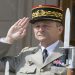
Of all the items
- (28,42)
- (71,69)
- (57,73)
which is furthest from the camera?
(28,42)

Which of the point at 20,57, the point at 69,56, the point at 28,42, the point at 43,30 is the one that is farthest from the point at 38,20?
the point at 28,42

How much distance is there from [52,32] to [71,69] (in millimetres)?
783

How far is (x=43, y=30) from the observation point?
3.14 meters

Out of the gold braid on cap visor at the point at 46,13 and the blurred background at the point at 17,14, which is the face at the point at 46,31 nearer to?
the gold braid on cap visor at the point at 46,13

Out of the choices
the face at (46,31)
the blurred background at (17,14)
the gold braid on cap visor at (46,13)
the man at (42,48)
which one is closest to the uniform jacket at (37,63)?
the man at (42,48)

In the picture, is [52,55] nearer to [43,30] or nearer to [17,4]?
[43,30]

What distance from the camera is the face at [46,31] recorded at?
3.14 meters

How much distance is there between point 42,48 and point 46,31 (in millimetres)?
174

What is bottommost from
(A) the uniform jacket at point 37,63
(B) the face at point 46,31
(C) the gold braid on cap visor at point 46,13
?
(A) the uniform jacket at point 37,63

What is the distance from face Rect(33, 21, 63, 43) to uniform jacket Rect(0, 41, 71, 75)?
0.10m

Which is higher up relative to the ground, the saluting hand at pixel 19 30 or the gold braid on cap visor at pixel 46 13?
the gold braid on cap visor at pixel 46 13

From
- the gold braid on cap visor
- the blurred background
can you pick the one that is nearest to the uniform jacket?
the gold braid on cap visor

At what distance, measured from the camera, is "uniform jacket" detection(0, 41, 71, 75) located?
10.4 ft

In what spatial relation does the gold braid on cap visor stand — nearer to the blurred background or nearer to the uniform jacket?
the uniform jacket
